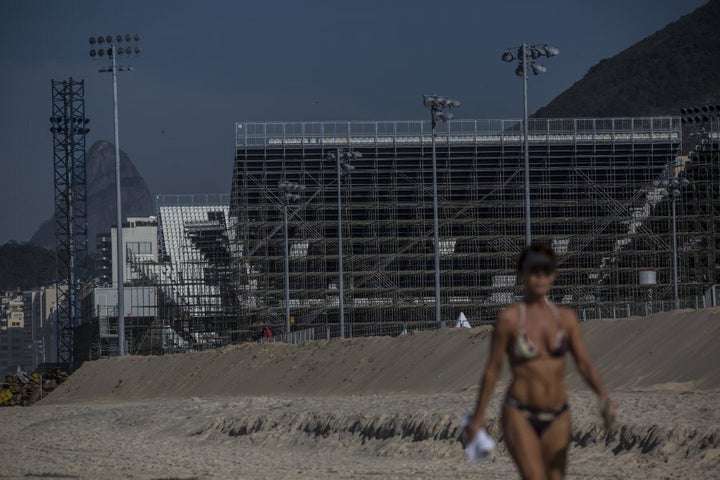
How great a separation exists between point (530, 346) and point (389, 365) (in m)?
30.0

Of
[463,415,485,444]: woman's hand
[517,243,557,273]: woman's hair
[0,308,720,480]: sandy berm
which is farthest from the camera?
[0,308,720,480]: sandy berm

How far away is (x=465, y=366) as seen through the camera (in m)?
33.6

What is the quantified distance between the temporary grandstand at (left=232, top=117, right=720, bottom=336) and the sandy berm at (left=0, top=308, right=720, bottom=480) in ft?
137

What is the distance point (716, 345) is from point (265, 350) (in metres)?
23.8

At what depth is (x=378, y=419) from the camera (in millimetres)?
24156

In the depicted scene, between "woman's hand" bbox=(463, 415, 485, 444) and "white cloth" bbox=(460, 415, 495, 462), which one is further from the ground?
"woman's hand" bbox=(463, 415, 485, 444)

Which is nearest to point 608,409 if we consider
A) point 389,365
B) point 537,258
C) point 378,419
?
point 537,258

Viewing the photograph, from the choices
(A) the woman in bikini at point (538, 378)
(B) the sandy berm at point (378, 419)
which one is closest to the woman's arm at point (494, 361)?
(A) the woman in bikini at point (538, 378)

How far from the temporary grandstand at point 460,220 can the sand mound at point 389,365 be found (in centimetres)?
3285

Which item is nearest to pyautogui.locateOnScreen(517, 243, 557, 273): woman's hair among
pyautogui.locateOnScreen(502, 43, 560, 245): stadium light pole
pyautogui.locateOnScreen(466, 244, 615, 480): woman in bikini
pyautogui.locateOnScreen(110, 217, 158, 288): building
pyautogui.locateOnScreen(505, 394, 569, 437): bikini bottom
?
pyautogui.locateOnScreen(466, 244, 615, 480): woman in bikini

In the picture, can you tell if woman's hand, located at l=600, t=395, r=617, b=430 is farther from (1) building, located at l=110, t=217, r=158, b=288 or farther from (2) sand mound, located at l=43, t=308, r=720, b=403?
(1) building, located at l=110, t=217, r=158, b=288

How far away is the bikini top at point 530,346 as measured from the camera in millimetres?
7309

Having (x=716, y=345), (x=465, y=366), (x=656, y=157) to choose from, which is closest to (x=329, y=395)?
(x=465, y=366)

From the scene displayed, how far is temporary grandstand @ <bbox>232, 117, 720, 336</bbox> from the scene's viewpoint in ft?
286
